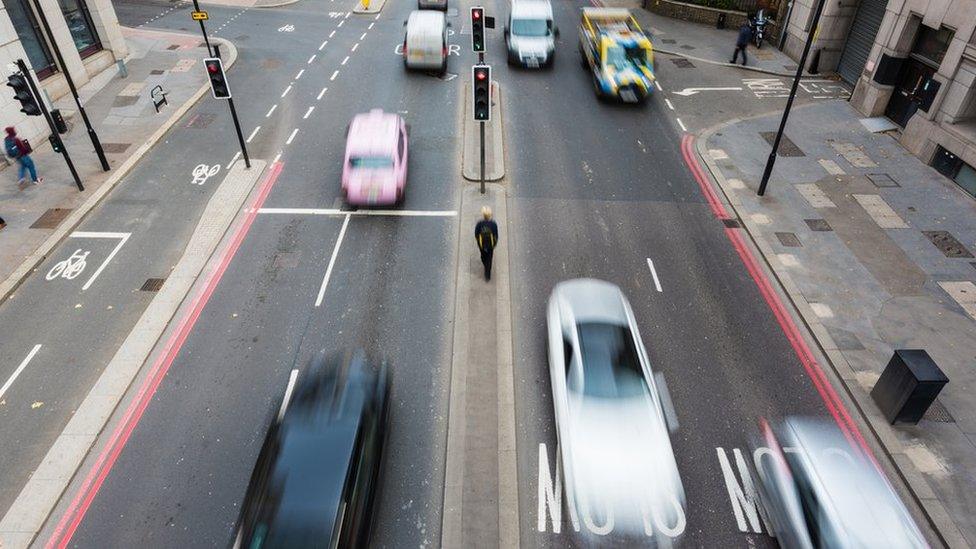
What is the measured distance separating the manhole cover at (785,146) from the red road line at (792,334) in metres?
3.62

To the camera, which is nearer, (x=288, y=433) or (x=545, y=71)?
(x=288, y=433)

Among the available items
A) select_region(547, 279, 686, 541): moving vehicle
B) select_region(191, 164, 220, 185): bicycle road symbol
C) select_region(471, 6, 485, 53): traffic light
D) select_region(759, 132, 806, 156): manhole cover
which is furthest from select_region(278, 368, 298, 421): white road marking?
select_region(759, 132, 806, 156): manhole cover

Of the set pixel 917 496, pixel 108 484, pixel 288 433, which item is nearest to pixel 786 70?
pixel 917 496

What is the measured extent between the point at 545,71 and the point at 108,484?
21450 mm

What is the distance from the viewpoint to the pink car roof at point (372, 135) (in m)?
15.2

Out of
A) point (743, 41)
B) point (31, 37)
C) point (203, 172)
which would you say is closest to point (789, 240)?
point (743, 41)

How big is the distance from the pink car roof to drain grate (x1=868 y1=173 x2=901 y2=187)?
47.9ft

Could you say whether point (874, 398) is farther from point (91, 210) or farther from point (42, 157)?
point (42, 157)

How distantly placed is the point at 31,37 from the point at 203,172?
34.8 ft

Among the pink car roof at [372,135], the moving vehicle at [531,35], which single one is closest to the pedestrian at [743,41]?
the moving vehicle at [531,35]

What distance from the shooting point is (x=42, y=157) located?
699 inches

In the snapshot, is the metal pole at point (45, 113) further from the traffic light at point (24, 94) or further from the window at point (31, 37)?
the window at point (31, 37)

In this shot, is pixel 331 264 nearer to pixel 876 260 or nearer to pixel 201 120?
pixel 201 120

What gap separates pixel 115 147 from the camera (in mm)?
18172
